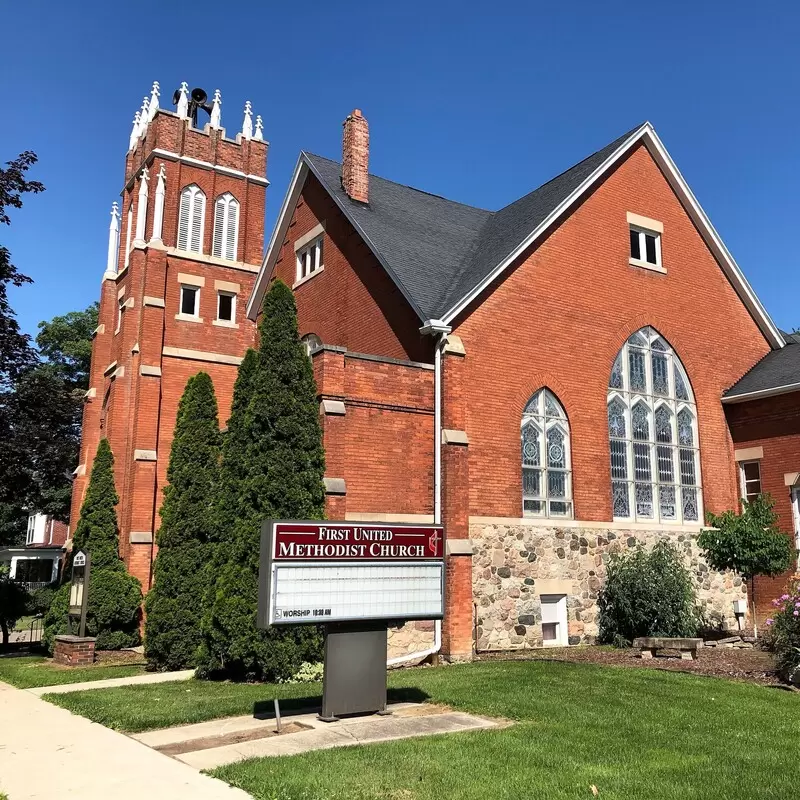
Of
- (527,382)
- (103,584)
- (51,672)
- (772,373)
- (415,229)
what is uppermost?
(415,229)

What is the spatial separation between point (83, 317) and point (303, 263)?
2983 cm

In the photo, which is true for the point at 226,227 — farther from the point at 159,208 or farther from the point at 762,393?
the point at 762,393

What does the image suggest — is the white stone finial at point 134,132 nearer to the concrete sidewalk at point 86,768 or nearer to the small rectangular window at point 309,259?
the small rectangular window at point 309,259

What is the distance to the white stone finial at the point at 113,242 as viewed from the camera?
31.7 meters

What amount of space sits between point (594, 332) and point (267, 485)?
9461 mm

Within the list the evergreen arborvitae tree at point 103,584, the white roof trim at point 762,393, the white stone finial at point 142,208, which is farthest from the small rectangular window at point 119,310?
the white roof trim at point 762,393

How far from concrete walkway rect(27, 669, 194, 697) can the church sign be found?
6.02 meters

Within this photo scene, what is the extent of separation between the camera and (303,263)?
23969 millimetres

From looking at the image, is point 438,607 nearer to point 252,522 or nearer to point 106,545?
point 252,522

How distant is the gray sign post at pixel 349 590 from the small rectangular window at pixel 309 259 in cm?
1377

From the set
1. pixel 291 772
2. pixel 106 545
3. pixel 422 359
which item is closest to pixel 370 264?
pixel 422 359

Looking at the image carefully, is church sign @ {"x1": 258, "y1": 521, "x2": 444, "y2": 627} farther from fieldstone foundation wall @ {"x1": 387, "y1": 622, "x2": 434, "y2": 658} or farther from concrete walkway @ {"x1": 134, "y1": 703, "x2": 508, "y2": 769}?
fieldstone foundation wall @ {"x1": 387, "y1": 622, "x2": 434, "y2": 658}

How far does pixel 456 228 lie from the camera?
22.7 metres

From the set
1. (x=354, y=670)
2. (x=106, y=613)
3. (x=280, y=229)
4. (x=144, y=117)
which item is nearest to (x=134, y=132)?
(x=144, y=117)
